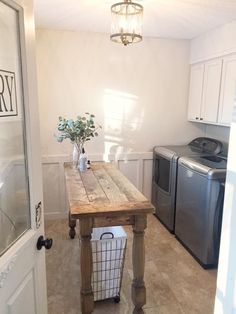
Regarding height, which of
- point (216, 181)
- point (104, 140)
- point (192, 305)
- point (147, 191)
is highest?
point (104, 140)

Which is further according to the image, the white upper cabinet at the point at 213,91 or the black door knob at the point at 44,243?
the white upper cabinet at the point at 213,91

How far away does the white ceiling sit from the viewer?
2.30m

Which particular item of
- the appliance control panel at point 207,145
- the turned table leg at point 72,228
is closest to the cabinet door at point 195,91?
the appliance control panel at point 207,145

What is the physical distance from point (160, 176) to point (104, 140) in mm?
901

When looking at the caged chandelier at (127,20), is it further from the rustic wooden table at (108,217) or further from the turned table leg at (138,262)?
the turned table leg at (138,262)

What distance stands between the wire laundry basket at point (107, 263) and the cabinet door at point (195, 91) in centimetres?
214

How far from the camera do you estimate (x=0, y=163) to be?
1016 millimetres

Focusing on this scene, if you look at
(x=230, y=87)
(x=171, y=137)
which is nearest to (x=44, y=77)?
(x=171, y=137)

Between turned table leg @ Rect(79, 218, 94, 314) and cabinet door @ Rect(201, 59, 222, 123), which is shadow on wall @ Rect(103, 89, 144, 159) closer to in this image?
cabinet door @ Rect(201, 59, 222, 123)

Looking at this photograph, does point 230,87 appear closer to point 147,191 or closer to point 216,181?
point 216,181

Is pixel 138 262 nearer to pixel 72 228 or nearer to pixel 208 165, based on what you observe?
pixel 208 165

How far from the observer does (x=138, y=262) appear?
6.23 ft

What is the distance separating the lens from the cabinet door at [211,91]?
3.02 m

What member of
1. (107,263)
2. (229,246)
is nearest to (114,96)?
(107,263)
